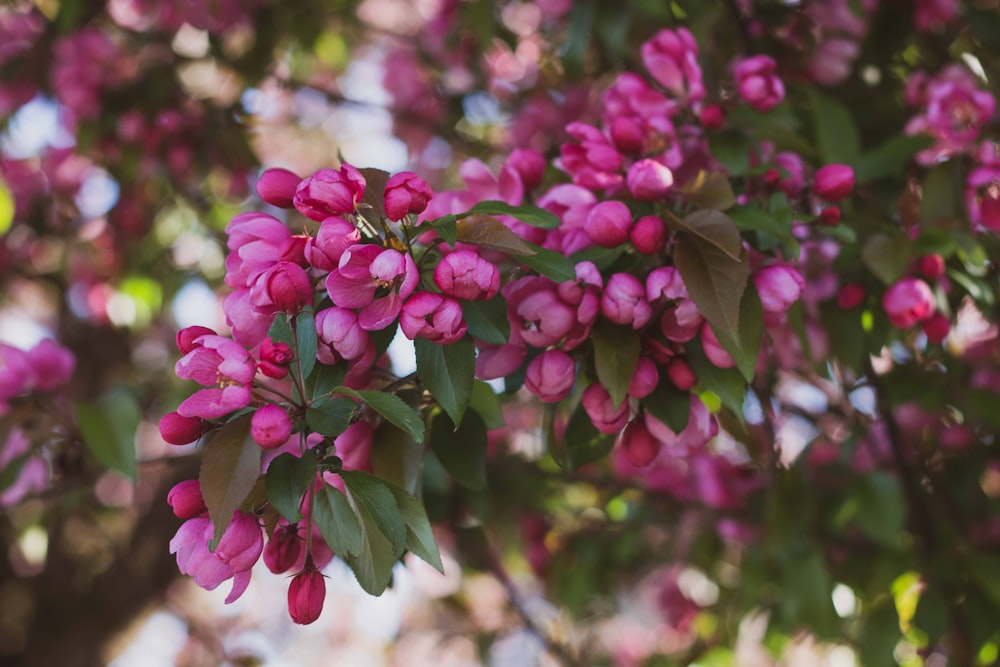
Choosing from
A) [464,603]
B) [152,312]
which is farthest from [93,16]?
[464,603]

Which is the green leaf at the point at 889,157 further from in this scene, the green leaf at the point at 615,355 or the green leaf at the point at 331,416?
the green leaf at the point at 331,416

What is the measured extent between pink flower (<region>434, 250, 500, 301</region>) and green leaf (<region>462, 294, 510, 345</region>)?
28 millimetres

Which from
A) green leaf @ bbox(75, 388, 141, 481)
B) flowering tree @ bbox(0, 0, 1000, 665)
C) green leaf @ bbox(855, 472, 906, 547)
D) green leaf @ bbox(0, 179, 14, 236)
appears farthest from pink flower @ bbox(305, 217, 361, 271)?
green leaf @ bbox(0, 179, 14, 236)

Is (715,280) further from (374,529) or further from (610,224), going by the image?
(374,529)

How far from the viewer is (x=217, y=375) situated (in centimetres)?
54

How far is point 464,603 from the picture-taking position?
73.4 inches

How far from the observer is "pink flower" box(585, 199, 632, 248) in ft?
2.06

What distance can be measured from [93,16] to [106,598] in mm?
1309

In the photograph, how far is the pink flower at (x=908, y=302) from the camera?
0.80m

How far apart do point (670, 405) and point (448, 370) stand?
0.19m

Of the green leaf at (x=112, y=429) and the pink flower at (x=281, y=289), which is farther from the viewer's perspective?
the green leaf at (x=112, y=429)

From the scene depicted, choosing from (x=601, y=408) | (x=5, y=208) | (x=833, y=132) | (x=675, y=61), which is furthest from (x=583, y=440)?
(x=5, y=208)

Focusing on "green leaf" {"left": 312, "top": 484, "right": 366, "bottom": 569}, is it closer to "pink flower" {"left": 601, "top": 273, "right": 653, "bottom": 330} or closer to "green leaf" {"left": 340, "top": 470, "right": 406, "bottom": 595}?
"green leaf" {"left": 340, "top": 470, "right": 406, "bottom": 595}

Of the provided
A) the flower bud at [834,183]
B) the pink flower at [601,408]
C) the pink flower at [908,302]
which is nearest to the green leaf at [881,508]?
the pink flower at [908,302]
